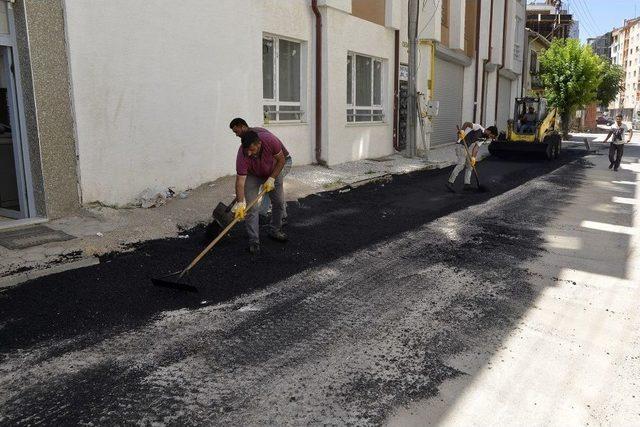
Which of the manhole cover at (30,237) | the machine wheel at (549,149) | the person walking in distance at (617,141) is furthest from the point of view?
the machine wheel at (549,149)

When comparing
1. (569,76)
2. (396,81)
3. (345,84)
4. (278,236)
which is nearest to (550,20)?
(569,76)

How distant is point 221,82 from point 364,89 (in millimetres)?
6638

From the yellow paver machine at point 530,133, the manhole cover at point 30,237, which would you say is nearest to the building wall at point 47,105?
the manhole cover at point 30,237

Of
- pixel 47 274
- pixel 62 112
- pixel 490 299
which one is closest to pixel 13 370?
pixel 47 274

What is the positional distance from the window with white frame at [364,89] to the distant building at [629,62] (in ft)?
269

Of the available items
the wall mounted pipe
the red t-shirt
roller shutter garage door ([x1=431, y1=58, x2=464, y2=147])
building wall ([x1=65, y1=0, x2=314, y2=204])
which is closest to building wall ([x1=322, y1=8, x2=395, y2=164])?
building wall ([x1=65, y1=0, x2=314, y2=204])

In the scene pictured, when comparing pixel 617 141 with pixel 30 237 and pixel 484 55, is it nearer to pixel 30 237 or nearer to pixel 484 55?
pixel 484 55

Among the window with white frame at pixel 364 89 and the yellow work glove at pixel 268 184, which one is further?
the window with white frame at pixel 364 89

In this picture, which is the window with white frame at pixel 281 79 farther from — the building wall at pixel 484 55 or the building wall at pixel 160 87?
the building wall at pixel 484 55

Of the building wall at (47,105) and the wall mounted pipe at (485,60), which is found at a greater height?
the wall mounted pipe at (485,60)

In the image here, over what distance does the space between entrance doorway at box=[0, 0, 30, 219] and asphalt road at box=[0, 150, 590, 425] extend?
7.79ft

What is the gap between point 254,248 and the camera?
6.29m

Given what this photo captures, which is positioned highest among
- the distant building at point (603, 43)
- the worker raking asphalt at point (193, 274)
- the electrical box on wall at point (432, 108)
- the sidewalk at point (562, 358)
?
the distant building at point (603, 43)

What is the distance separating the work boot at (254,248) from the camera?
20.6ft
